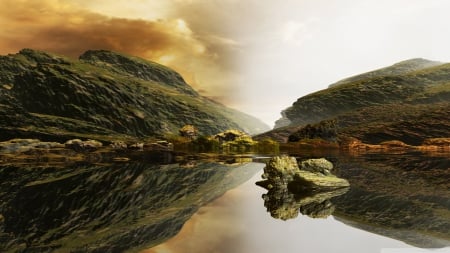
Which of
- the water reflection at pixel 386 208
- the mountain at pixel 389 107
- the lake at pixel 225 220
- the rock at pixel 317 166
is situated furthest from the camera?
the mountain at pixel 389 107

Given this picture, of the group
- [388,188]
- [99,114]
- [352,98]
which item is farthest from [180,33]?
[388,188]

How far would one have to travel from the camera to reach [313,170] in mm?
24938

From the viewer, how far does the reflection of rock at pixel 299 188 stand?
625 inches

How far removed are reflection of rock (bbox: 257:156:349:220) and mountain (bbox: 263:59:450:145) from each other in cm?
10509

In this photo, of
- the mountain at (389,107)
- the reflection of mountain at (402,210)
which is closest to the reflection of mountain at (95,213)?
the reflection of mountain at (402,210)

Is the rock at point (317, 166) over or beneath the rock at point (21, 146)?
beneath

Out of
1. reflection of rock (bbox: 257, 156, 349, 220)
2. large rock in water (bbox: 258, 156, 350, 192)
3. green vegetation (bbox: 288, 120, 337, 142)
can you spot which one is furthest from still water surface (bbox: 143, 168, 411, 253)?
green vegetation (bbox: 288, 120, 337, 142)

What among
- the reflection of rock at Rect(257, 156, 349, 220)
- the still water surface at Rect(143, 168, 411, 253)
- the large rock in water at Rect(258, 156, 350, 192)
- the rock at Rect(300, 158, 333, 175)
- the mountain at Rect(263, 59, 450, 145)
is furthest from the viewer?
the mountain at Rect(263, 59, 450, 145)

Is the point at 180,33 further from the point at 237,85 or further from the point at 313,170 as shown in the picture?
the point at 313,170

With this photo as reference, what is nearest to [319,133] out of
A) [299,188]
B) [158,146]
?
[158,146]

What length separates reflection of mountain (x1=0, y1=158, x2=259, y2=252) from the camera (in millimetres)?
11555

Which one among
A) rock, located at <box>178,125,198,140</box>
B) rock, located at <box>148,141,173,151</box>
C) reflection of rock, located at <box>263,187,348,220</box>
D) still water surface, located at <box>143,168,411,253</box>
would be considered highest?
rock, located at <box>178,125,198,140</box>

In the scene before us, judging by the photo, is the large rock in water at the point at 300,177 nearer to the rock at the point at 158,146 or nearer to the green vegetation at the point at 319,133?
the green vegetation at the point at 319,133

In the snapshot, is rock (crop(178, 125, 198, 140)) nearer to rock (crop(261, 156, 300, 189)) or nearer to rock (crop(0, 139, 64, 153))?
rock (crop(0, 139, 64, 153))
